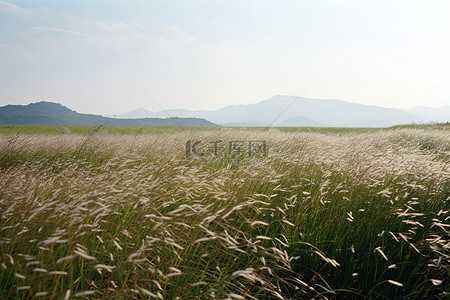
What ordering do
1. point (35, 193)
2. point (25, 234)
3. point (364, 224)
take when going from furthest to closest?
point (364, 224), point (35, 193), point (25, 234)

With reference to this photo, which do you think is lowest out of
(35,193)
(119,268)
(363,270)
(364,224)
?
(363,270)

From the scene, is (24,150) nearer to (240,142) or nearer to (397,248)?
(240,142)

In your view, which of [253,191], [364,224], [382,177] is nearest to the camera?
[364,224]

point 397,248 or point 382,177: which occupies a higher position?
point 382,177

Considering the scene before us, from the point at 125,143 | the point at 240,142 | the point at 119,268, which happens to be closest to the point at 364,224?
the point at 119,268

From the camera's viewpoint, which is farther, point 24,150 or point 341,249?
point 24,150

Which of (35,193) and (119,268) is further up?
(35,193)

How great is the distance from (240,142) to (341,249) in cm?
622

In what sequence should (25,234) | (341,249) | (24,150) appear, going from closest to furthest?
(25,234) → (341,249) → (24,150)

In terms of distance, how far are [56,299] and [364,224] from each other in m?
3.03

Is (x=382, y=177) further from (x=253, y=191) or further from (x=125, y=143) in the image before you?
(x=125, y=143)

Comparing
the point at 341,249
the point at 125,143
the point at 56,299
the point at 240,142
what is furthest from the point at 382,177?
Result: the point at 125,143

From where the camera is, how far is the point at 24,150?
7887mm

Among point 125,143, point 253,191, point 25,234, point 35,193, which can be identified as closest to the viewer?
point 25,234
